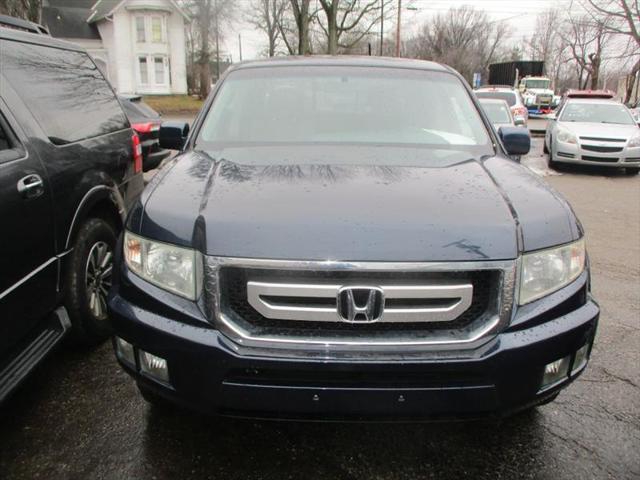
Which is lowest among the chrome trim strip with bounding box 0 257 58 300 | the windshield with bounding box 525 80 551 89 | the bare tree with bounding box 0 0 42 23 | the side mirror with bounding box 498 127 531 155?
the chrome trim strip with bounding box 0 257 58 300

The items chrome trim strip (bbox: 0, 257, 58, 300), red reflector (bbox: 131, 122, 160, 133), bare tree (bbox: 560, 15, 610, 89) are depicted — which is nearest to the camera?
chrome trim strip (bbox: 0, 257, 58, 300)

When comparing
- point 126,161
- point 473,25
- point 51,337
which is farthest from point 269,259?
point 473,25

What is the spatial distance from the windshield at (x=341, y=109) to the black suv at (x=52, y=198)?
0.79 metres

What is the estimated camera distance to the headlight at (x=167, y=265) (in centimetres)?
202

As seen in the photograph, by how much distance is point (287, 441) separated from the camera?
8.29ft

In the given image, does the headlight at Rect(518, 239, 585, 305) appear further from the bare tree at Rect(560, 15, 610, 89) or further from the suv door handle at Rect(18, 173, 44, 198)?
the bare tree at Rect(560, 15, 610, 89)

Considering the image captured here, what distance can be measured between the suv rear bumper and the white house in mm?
42218

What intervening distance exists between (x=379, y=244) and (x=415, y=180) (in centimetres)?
63

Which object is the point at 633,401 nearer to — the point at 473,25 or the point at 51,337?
the point at 51,337

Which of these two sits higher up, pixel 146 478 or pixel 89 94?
pixel 89 94

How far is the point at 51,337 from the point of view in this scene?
2.79 meters

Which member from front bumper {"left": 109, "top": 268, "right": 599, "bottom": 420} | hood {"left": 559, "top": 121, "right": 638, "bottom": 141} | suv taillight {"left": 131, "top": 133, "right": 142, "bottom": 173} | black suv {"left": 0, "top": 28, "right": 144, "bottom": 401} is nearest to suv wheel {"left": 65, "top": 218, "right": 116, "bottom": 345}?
black suv {"left": 0, "top": 28, "right": 144, "bottom": 401}

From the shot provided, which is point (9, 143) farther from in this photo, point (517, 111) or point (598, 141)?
point (517, 111)

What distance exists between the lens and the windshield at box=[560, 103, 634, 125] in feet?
41.9
